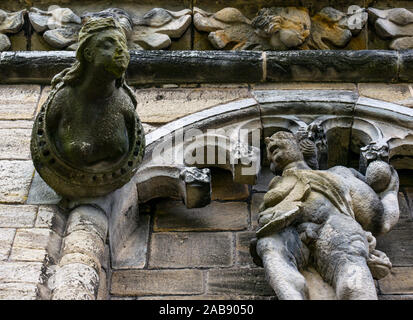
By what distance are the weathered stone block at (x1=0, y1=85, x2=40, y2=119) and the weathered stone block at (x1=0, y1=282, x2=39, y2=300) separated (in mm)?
1298

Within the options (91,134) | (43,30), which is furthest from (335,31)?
(91,134)

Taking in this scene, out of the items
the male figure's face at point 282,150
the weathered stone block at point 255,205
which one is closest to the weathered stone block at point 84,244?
the weathered stone block at point 255,205

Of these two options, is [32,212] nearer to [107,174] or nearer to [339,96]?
[107,174]

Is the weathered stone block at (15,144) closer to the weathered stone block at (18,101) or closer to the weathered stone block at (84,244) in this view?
the weathered stone block at (18,101)

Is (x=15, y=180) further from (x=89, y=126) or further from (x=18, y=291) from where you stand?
(x=18, y=291)

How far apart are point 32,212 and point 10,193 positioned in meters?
0.19

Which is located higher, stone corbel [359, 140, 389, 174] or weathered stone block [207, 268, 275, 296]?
stone corbel [359, 140, 389, 174]

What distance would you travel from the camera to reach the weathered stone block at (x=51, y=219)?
4.19 m

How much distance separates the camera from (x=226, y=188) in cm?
477

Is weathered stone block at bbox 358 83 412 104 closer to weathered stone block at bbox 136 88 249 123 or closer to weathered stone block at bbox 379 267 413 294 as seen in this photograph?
weathered stone block at bbox 136 88 249 123

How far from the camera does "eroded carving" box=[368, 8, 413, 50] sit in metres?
5.52

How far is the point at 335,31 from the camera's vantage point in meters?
5.56

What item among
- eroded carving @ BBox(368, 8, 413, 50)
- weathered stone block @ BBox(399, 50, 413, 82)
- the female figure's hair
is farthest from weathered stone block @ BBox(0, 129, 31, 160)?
eroded carving @ BBox(368, 8, 413, 50)

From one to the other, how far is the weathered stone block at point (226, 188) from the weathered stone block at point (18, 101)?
945mm
